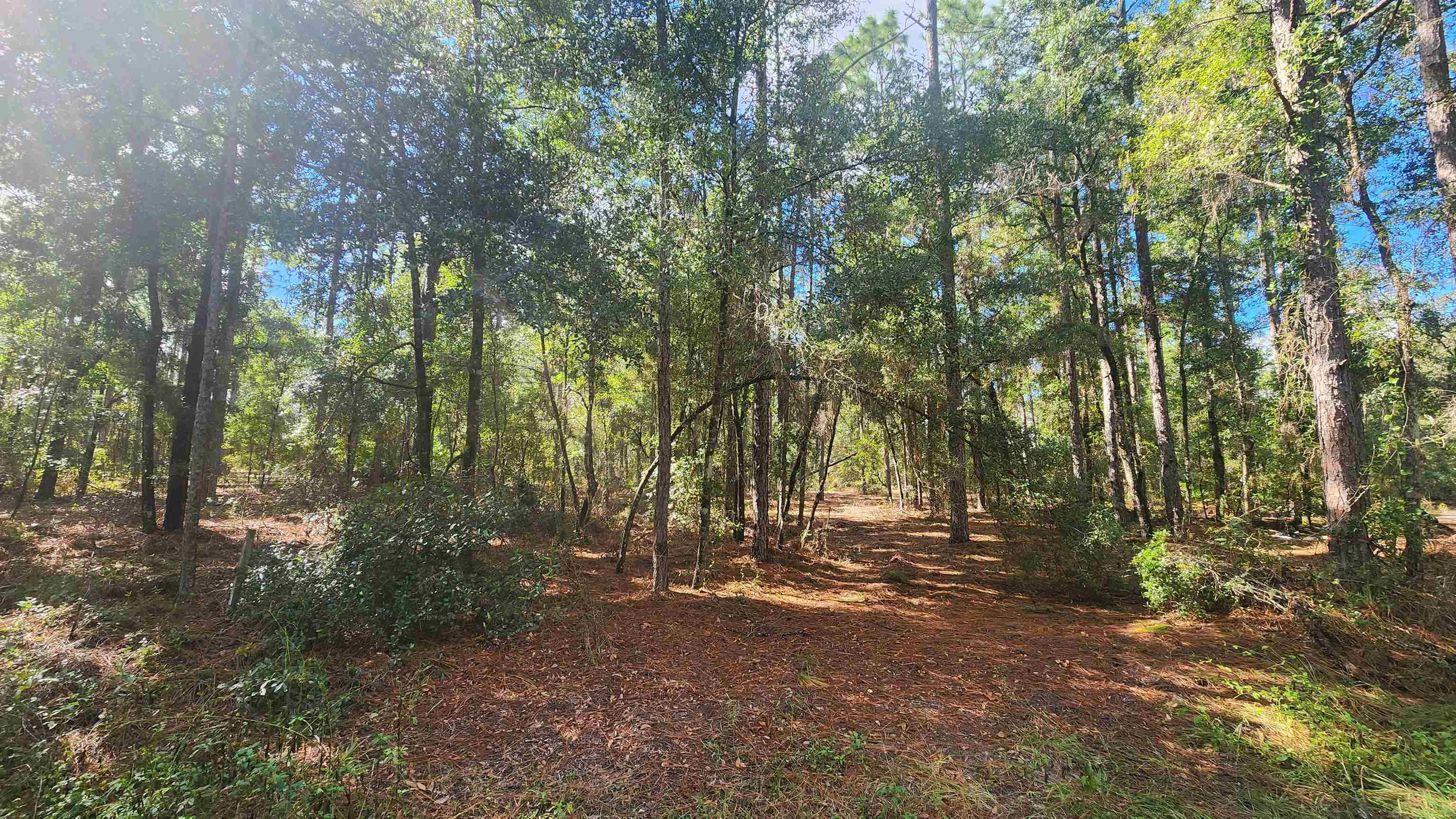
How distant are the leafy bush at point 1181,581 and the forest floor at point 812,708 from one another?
288 mm

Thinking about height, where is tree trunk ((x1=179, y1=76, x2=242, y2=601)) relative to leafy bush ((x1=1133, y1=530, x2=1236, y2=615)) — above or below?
above

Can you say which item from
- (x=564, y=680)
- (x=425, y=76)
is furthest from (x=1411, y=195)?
(x=425, y=76)

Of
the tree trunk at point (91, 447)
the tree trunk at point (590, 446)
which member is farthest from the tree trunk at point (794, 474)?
the tree trunk at point (91, 447)

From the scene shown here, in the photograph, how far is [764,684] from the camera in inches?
195

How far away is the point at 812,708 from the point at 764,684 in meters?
0.66

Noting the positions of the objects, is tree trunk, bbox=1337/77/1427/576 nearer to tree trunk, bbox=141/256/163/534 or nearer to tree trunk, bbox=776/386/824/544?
tree trunk, bbox=776/386/824/544

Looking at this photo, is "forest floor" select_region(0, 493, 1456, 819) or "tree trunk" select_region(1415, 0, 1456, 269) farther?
"tree trunk" select_region(1415, 0, 1456, 269)

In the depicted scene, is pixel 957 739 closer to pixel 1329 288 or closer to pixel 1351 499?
pixel 1351 499

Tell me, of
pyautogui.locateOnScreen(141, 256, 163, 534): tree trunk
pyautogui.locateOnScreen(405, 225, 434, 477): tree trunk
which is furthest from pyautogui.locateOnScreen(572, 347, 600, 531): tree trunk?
pyautogui.locateOnScreen(141, 256, 163, 534): tree trunk

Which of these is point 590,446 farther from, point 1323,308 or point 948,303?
point 1323,308

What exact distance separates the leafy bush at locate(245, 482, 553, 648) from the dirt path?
1.48 ft

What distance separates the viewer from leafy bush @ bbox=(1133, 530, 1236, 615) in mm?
6129

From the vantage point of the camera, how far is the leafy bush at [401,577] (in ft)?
18.0

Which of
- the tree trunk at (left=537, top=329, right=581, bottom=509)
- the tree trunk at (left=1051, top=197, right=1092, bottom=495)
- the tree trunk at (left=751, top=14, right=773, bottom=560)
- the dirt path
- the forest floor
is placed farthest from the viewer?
the tree trunk at (left=537, top=329, right=581, bottom=509)
